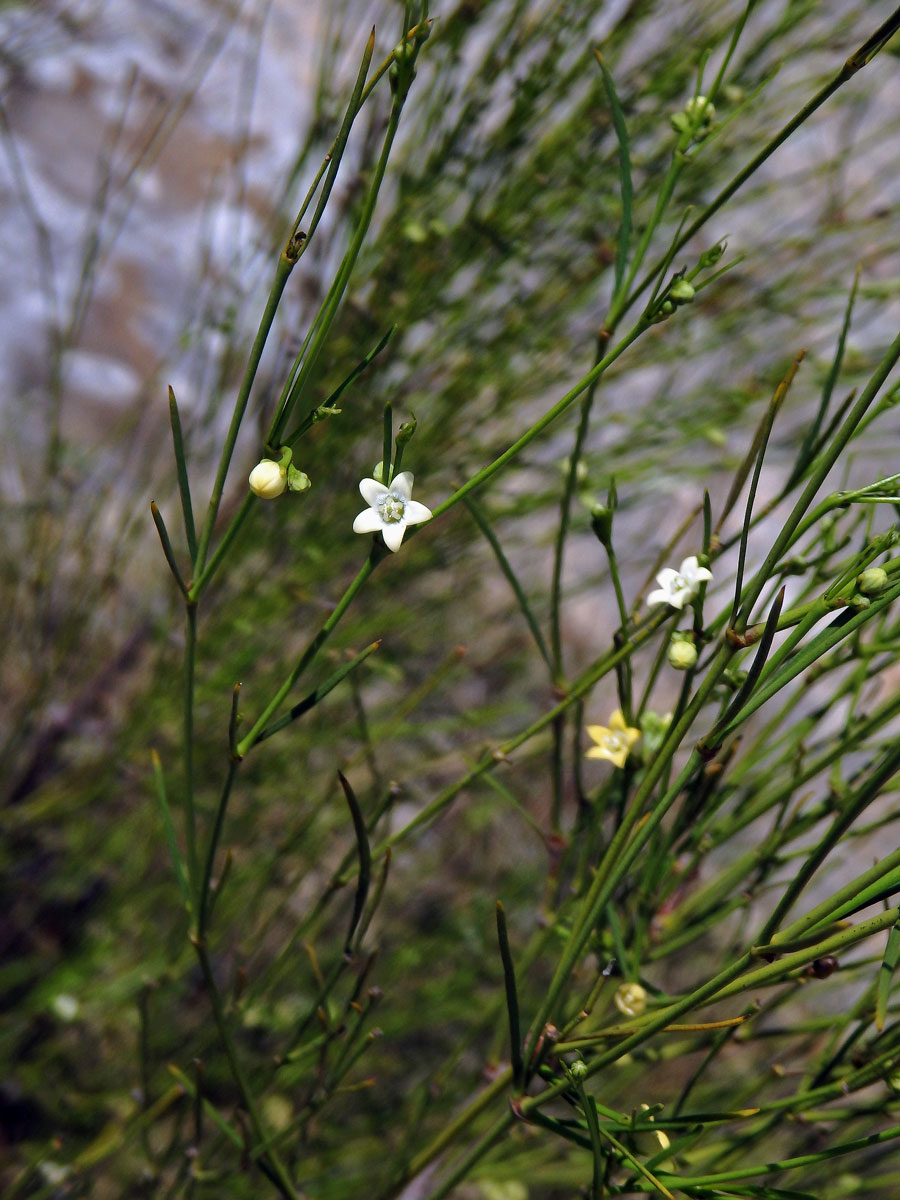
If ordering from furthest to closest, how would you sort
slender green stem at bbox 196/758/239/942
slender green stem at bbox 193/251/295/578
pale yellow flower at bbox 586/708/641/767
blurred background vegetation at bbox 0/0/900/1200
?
1. blurred background vegetation at bbox 0/0/900/1200
2. pale yellow flower at bbox 586/708/641/767
3. slender green stem at bbox 196/758/239/942
4. slender green stem at bbox 193/251/295/578

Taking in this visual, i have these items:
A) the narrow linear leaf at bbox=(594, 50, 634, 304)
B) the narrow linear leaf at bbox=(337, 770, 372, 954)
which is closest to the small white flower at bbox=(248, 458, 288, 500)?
the narrow linear leaf at bbox=(337, 770, 372, 954)

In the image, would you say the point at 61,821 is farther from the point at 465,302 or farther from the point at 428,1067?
the point at 465,302

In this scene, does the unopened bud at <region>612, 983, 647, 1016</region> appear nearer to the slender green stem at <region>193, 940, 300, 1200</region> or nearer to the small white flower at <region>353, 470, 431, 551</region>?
the slender green stem at <region>193, 940, 300, 1200</region>

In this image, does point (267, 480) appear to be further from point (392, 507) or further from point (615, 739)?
point (615, 739)

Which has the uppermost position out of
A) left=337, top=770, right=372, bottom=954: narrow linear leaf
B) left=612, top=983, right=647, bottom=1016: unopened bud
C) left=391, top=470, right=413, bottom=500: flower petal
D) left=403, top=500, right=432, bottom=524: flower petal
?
left=391, top=470, right=413, bottom=500: flower petal

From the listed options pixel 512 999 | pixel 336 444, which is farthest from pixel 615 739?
pixel 336 444

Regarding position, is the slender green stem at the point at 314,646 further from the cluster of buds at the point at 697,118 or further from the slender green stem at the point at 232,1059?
the cluster of buds at the point at 697,118

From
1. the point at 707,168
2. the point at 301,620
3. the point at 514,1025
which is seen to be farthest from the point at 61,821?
the point at 707,168

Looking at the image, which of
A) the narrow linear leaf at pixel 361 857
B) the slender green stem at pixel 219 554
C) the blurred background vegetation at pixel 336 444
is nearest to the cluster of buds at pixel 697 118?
the blurred background vegetation at pixel 336 444
